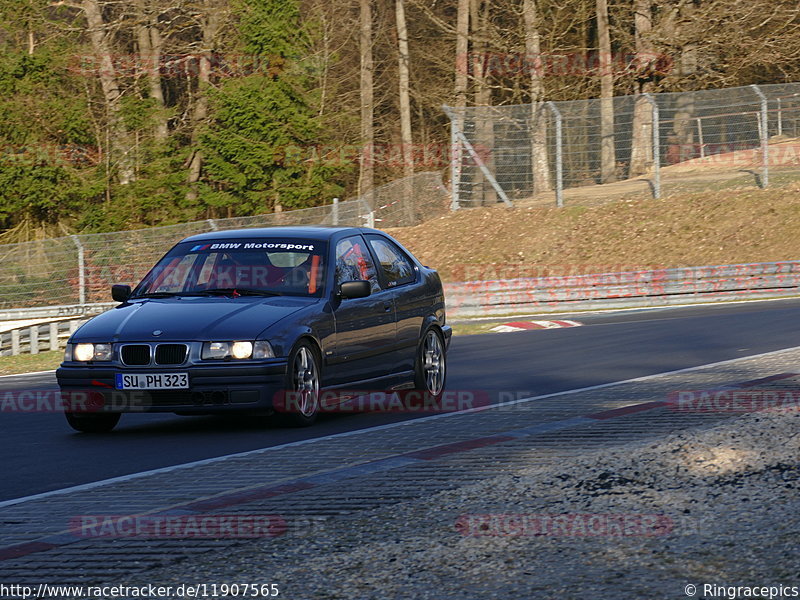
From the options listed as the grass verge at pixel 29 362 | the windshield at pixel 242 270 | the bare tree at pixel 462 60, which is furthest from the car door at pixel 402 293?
the bare tree at pixel 462 60

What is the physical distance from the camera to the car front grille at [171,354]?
9.66m

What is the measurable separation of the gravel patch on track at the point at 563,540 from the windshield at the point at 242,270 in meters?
3.73

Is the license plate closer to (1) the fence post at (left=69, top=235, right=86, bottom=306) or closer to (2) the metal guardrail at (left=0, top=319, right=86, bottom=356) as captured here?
(2) the metal guardrail at (left=0, top=319, right=86, bottom=356)

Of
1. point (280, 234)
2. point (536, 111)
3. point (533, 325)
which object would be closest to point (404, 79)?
point (536, 111)

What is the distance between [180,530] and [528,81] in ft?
137

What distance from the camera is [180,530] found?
606 centimetres

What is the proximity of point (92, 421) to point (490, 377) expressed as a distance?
516 cm

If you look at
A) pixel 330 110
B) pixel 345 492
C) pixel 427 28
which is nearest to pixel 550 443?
pixel 345 492

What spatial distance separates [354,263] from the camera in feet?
36.8

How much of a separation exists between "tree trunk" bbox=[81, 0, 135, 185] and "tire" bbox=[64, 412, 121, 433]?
34827mm

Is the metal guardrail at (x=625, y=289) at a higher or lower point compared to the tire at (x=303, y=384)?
lower

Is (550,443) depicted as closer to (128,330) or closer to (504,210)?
(128,330)

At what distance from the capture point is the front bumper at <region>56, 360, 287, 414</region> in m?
9.62

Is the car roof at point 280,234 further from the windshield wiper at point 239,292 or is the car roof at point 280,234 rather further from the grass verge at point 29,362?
the grass verge at point 29,362
